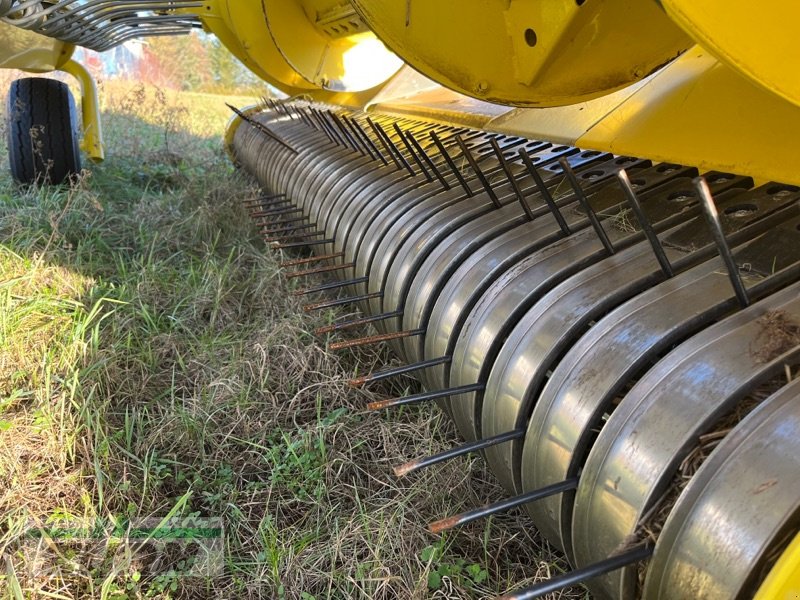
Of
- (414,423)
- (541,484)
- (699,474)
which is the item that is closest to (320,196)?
(414,423)

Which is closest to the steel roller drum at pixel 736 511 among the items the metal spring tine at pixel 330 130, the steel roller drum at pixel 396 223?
the steel roller drum at pixel 396 223

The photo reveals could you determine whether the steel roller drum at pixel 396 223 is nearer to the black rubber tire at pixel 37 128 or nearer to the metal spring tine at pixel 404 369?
the metal spring tine at pixel 404 369

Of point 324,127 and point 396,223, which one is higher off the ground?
point 324,127

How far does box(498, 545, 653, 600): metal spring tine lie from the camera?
71 cm

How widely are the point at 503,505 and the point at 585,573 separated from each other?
149mm

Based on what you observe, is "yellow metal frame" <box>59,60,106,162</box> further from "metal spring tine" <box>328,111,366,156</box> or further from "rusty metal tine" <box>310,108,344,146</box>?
Answer: "metal spring tine" <box>328,111,366,156</box>

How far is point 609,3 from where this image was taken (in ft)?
3.74

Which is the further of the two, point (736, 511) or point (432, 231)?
point (432, 231)

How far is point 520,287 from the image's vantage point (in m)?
1.22

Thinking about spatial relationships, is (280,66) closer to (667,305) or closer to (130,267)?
(130,267)

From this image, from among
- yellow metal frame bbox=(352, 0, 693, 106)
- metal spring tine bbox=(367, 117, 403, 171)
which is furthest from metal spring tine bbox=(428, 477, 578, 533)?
metal spring tine bbox=(367, 117, 403, 171)

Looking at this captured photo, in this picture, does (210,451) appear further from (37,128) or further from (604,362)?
(37,128)

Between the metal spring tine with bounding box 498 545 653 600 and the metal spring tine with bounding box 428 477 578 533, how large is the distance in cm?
10

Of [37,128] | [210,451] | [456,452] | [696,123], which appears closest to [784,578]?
[456,452]
